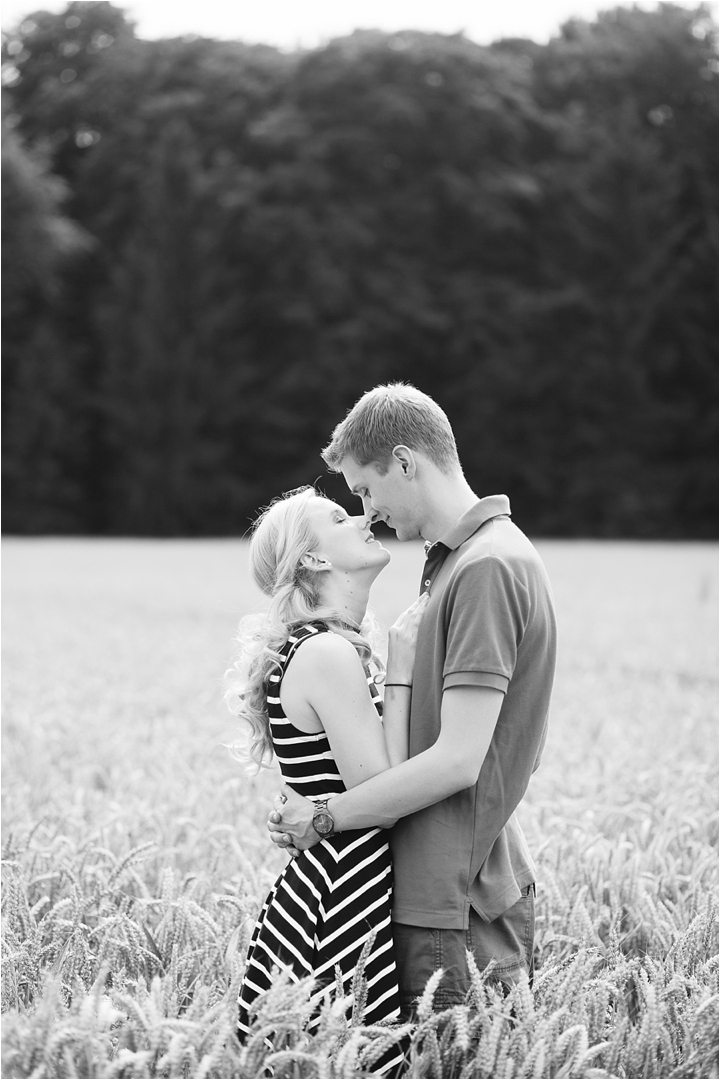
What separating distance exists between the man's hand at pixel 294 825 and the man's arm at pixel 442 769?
12 cm

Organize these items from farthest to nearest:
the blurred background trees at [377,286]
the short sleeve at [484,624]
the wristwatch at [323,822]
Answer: the blurred background trees at [377,286] → the wristwatch at [323,822] → the short sleeve at [484,624]

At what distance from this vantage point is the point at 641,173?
1451 inches

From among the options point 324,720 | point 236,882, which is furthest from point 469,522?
point 236,882

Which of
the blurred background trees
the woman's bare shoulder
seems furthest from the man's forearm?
Answer: the blurred background trees

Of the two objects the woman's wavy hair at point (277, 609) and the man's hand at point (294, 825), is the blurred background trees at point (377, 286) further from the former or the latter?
the man's hand at point (294, 825)

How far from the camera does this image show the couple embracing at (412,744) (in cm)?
261

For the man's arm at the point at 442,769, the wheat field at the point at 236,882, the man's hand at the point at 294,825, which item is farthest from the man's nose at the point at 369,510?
the wheat field at the point at 236,882

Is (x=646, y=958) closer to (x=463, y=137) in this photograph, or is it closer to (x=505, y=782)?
(x=505, y=782)

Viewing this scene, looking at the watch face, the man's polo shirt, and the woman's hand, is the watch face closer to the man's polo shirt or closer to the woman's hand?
the man's polo shirt

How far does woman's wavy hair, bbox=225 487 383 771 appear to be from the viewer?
290 cm

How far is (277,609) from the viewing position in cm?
292

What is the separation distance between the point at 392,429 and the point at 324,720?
69cm

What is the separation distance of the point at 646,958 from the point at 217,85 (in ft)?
131

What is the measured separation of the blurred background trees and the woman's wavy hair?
33.5m
